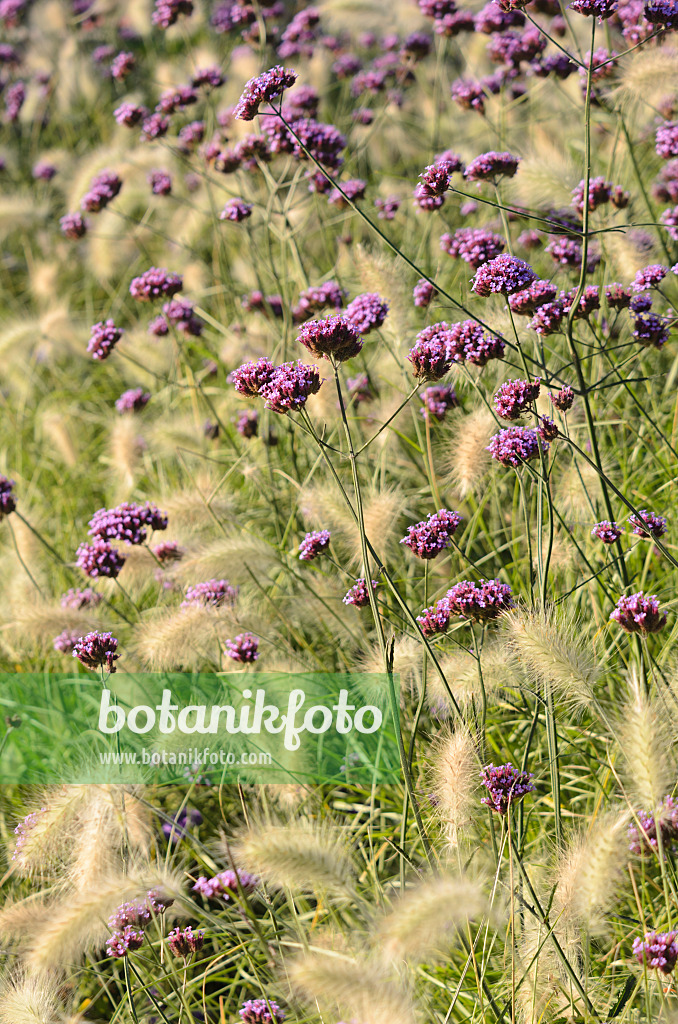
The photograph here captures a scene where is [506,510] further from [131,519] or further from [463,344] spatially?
[131,519]

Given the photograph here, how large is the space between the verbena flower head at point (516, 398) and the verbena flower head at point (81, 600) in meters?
1.83

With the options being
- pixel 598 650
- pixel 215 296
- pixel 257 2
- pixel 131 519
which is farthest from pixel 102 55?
pixel 598 650

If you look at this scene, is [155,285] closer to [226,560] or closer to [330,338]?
[226,560]

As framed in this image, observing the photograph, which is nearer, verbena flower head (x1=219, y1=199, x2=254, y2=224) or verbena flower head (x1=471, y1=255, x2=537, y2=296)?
verbena flower head (x1=471, y1=255, x2=537, y2=296)

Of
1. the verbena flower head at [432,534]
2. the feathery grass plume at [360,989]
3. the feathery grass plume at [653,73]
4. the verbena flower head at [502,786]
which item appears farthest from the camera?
the feathery grass plume at [653,73]

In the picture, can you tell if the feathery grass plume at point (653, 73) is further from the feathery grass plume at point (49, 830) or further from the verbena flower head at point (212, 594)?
the feathery grass plume at point (49, 830)

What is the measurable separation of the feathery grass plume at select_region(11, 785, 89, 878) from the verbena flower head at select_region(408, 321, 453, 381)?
1.64 meters

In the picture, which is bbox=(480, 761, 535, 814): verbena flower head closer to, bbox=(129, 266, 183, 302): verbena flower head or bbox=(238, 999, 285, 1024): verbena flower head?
bbox=(238, 999, 285, 1024): verbena flower head

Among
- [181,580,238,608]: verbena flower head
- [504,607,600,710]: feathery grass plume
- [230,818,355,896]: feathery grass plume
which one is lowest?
[230,818,355,896]: feathery grass plume

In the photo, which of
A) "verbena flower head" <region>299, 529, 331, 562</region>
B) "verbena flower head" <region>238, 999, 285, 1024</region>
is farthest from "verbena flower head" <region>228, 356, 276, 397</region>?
"verbena flower head" <region>238, 999, 285, 1024</region>

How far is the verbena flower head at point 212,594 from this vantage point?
302 centimetres

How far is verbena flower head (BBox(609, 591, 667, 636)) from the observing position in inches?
85.6

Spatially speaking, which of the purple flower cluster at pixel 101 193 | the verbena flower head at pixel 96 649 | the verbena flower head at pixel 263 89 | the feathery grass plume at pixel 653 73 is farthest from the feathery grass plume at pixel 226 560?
the feathery grass plume at pixel 653 73

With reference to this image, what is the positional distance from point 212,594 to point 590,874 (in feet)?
5.11
